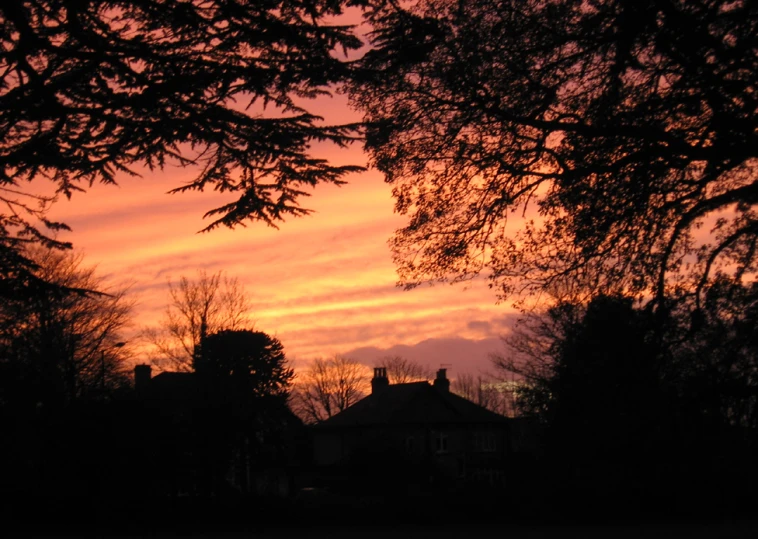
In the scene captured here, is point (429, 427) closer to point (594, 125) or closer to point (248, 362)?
point (248, 362)

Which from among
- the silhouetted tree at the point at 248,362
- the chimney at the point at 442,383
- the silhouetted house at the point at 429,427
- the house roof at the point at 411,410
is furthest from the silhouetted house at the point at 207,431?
the chimney at the point at 442,383

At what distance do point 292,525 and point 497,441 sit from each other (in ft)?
146

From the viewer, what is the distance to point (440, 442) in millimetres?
60469

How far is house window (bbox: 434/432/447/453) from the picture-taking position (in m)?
60.1

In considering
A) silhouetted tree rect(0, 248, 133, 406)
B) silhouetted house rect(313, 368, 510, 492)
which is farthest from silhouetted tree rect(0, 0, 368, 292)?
silhouetted house rect(313, 368, 510, 492)

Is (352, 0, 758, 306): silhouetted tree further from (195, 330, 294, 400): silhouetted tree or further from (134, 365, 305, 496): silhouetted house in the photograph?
(195, 330, 294, 400): silhouetted tree

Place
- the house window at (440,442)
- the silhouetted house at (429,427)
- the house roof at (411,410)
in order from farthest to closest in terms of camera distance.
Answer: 1. the house window at (440,442)
2. the house roof at (411,410)
3. the silhouetted house at (429,427)

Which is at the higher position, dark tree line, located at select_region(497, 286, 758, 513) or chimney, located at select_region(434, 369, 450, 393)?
chimney, located at select_region(434, 369, 450, 393)

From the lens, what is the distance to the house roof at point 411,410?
59.7 meters

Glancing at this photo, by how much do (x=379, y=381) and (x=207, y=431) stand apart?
35208 millimetres

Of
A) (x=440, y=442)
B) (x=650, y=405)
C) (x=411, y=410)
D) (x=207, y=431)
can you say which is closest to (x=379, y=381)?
(x=411, y=410)

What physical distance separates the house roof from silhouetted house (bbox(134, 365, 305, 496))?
15.8 meters

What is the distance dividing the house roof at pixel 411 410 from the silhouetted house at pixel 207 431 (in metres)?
15.8

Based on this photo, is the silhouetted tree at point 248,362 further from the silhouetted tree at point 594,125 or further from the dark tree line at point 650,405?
the silhouetted tree at point 594,125
